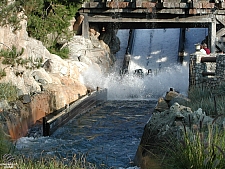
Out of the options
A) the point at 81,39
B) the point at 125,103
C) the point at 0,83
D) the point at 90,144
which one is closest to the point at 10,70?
the point at 0,83

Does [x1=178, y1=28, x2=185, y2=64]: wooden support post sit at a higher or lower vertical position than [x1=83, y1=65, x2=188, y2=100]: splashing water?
higher

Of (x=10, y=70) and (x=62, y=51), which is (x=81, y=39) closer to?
(x=62, y=51)

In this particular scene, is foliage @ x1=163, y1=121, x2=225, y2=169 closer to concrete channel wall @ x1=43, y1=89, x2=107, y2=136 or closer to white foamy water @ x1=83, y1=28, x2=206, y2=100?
concrete channel wall @ x1=43, y1=89, x2=107, y2=136

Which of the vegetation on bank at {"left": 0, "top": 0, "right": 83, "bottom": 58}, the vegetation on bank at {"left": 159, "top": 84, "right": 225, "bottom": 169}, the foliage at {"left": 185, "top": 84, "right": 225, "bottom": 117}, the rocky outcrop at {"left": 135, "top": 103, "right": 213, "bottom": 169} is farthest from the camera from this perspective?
the vegetation on bank at {"left": 0, "top": 0, "right": 83, "bottom": 58}

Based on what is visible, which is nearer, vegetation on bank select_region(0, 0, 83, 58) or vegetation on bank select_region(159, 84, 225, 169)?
vegetation on bank select_region(159, 84, 225, 169)

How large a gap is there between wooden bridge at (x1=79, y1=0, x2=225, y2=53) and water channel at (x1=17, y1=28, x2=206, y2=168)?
2957 mm

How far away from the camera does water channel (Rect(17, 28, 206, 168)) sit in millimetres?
7707

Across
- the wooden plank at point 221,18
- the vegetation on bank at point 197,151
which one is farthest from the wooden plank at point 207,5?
the vegetation on bank at point 197,151

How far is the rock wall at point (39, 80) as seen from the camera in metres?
9.73

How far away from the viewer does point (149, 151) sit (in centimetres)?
585

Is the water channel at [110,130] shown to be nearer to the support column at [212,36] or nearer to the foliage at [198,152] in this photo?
the foliage at [198,152]

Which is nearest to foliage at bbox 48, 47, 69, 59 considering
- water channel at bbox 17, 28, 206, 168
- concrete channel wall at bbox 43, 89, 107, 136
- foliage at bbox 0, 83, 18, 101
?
water channel at bbox 17, 28, 206, 168

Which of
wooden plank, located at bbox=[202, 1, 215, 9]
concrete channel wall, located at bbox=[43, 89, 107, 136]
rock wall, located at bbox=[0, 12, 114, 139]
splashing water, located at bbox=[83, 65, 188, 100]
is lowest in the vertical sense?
splashing water, located at bbox=[83, 65, 188, 100]

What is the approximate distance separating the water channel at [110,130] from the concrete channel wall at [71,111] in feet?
0.53
